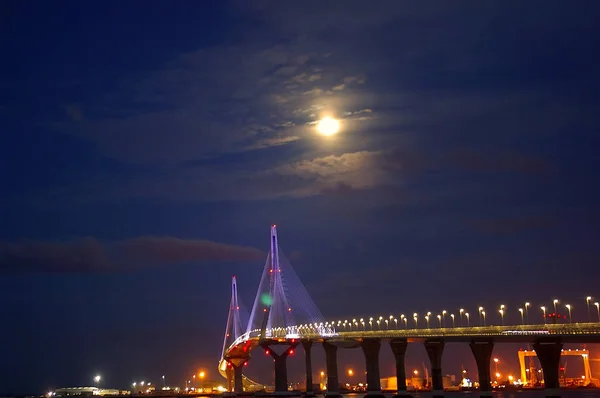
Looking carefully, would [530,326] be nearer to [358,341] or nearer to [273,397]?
[358,341]

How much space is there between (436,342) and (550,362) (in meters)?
42.0

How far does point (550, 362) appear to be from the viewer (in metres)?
118

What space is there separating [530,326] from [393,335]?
43428mm

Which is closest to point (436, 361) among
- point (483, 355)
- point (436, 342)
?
point (436, 342)

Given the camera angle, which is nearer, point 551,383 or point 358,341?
point 551,383

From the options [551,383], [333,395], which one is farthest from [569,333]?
[333,395]

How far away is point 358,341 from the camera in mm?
176750

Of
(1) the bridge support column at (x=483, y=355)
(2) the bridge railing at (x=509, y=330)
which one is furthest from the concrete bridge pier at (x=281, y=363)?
(1) the bridge support column at (x=483, y=355)

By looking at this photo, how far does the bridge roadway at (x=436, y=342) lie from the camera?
118m

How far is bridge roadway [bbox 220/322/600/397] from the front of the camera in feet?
385

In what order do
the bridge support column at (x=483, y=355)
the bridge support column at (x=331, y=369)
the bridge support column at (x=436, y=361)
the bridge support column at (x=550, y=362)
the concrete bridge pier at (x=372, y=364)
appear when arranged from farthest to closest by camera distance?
the bridge support column at (x=331, y=369)
the concrete bridge pier at (x=372, y=364)
the bridge support column at (x=436, y=361)
the bridge support column at (x=483, y=355)
the bridge support column at (x=550, y=362)

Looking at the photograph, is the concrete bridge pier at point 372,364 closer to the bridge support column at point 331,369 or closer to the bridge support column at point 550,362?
the bridge support column at point 331,369

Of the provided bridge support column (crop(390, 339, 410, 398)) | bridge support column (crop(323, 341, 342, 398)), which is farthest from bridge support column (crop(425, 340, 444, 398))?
bridge support column (crop(323, 341, 342, 398))

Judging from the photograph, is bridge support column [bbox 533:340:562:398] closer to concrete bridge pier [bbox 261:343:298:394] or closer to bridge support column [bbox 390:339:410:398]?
bridge support column [bbox 390:339:410:398]
